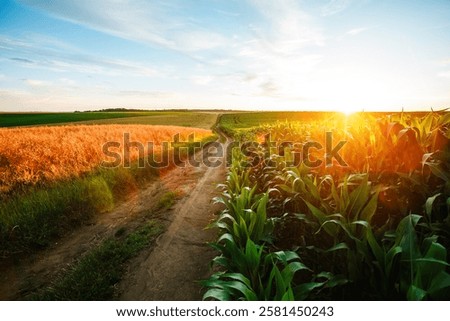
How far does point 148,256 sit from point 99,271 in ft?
2.40

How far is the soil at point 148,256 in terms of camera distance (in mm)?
3756

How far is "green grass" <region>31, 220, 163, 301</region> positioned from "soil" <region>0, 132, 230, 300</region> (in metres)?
0.15

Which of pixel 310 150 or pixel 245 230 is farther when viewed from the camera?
pixel 310 150

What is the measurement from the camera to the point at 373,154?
3322 millimetres

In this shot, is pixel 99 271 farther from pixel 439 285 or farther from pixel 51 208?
pixel 439 285

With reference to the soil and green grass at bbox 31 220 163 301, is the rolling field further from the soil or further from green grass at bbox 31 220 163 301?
green grass at bbox 31 220 163 301

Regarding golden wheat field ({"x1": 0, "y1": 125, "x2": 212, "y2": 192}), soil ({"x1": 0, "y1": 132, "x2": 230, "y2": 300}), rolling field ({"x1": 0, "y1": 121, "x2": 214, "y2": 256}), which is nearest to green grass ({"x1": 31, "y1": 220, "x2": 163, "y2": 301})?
soil ({"x1": 0, "y1": 132, "x2": 230, "y2": 300})

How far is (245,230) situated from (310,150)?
2.09 metres

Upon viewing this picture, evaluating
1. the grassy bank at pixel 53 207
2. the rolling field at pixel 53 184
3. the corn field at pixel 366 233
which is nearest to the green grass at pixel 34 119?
the rolling field at pixel 53 184

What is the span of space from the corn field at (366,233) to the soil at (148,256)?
2.08 feet

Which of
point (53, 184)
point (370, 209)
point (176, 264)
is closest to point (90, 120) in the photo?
point (53, 184)

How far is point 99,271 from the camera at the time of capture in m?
4.09
